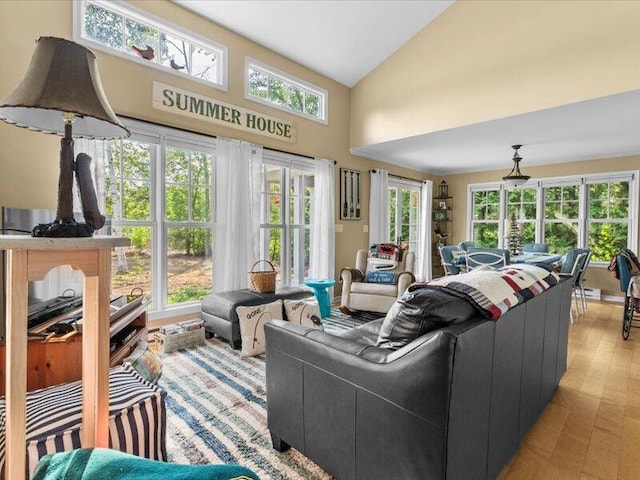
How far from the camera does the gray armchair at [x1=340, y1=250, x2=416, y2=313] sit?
4.04 meters

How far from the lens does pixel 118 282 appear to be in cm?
329

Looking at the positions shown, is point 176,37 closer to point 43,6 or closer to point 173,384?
point 43,6

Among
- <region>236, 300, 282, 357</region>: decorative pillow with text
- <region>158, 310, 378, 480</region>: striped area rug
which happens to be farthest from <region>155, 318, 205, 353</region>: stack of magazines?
<region>236, 300, 282, 357</region>: decorative pillow with text

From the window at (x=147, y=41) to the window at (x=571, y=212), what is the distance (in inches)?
221

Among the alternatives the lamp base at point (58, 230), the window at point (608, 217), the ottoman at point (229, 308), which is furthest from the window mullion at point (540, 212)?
the lamp base at point (58, 230)

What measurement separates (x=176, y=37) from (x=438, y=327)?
154 inches

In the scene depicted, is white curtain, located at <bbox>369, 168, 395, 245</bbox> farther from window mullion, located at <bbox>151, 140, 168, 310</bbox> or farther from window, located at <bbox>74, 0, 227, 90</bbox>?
window mullion, located at <bbox>151, 140, 168, 310</bbox>

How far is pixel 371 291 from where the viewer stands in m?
4.16

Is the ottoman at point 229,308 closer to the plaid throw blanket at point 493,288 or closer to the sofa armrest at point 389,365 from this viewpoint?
the sofa armrest at point 389,365

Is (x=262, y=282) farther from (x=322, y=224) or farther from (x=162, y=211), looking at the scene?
(x=322, y=224)

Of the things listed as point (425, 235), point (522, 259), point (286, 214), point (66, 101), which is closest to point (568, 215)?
point (425, 235)

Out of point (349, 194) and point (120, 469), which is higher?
point (349, 194)

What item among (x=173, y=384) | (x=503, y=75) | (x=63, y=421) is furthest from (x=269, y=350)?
(x=503, y=75)

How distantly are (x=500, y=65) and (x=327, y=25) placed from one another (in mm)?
2011
